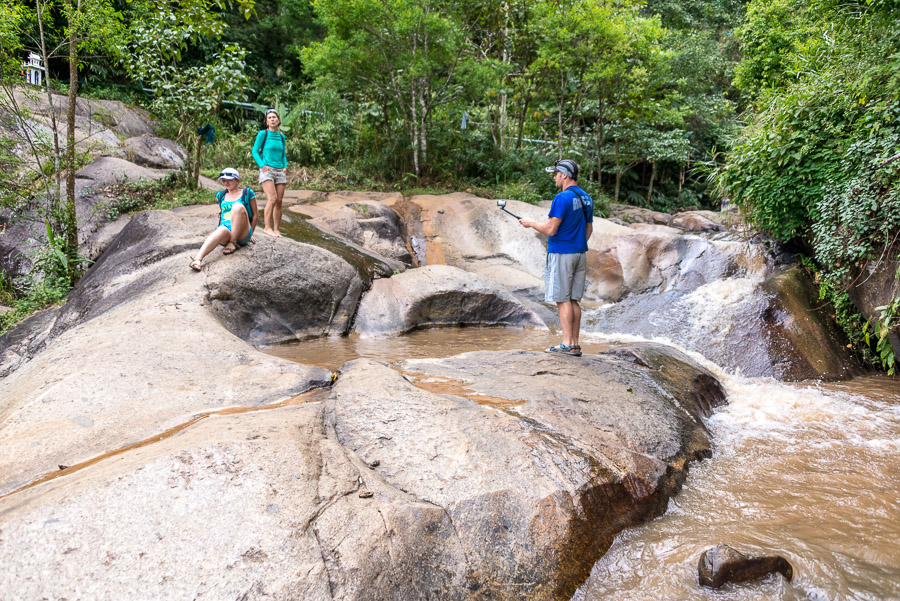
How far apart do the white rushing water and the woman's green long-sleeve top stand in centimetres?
615

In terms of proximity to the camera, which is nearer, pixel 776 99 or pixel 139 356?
pixel 139 356

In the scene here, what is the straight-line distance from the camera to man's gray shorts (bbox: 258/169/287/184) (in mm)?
7348

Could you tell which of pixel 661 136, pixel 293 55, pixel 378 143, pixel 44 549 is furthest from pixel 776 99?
pixel 293 55

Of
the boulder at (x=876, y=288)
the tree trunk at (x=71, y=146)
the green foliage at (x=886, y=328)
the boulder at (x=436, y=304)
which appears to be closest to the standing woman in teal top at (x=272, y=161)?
the boulder at (x=436, y=304)

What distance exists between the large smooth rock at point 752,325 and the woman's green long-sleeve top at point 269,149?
5137 mm

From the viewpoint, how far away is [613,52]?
14023 mm

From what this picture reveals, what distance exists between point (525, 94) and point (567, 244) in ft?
37.2

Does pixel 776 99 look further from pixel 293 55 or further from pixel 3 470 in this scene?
pixel 293 55

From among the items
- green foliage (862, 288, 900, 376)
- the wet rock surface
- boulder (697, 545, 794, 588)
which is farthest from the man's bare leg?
boulder (697, 545, 794, 588)

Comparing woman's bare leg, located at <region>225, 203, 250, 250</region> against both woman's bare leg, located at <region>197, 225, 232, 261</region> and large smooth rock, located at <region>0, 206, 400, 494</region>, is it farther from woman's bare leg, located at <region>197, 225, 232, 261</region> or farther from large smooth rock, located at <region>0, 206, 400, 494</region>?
large smooth rock, located at <region>0, 206, 400, 494</region>

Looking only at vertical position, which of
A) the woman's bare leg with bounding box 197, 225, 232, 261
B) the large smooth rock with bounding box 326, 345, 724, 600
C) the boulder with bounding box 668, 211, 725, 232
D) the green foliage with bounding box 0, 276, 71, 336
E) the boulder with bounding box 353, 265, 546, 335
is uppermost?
the boulder with bounding box 668, 211, 725, 232

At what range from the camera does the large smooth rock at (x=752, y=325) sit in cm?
614

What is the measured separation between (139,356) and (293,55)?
69.1 feet

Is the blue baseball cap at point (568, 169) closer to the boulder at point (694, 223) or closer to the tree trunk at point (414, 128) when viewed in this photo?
the tree trunk at point (414, 128)
